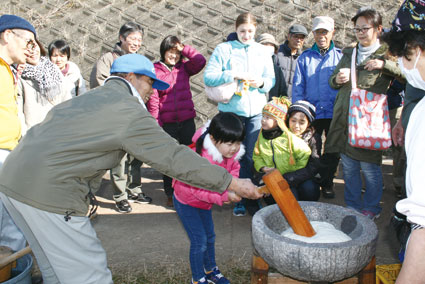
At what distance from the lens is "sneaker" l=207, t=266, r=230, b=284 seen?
3.30 m

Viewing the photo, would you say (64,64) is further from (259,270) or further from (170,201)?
(259,270)

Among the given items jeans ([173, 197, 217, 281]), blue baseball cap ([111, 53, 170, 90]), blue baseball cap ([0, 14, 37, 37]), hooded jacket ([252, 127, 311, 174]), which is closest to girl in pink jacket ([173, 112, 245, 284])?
jeans ([173, 197, 217, 281])

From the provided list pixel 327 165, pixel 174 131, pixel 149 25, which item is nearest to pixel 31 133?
pixel 174 131

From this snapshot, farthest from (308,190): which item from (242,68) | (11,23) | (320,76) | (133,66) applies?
(11,23)

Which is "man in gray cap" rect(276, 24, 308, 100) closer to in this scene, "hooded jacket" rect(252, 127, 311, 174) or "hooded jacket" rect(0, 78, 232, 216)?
"hooded jacket" rect(252, 127, 311, 174)

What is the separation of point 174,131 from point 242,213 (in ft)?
4.21

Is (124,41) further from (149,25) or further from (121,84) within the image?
(149,25)

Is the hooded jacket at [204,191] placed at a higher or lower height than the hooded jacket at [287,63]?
lower

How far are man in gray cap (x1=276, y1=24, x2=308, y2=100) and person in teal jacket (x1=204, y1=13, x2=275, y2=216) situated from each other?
3.16ft

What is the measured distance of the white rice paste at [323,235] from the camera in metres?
2.54

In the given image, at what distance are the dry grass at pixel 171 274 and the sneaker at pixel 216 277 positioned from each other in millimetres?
102

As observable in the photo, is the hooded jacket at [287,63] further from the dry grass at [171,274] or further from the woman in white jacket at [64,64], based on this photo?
the dry grass at [171,274]

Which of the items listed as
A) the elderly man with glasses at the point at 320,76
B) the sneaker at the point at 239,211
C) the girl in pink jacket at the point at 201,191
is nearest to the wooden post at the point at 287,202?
the girl in pink jacket at the point at 201,191

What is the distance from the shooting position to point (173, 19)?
873 centimetres
